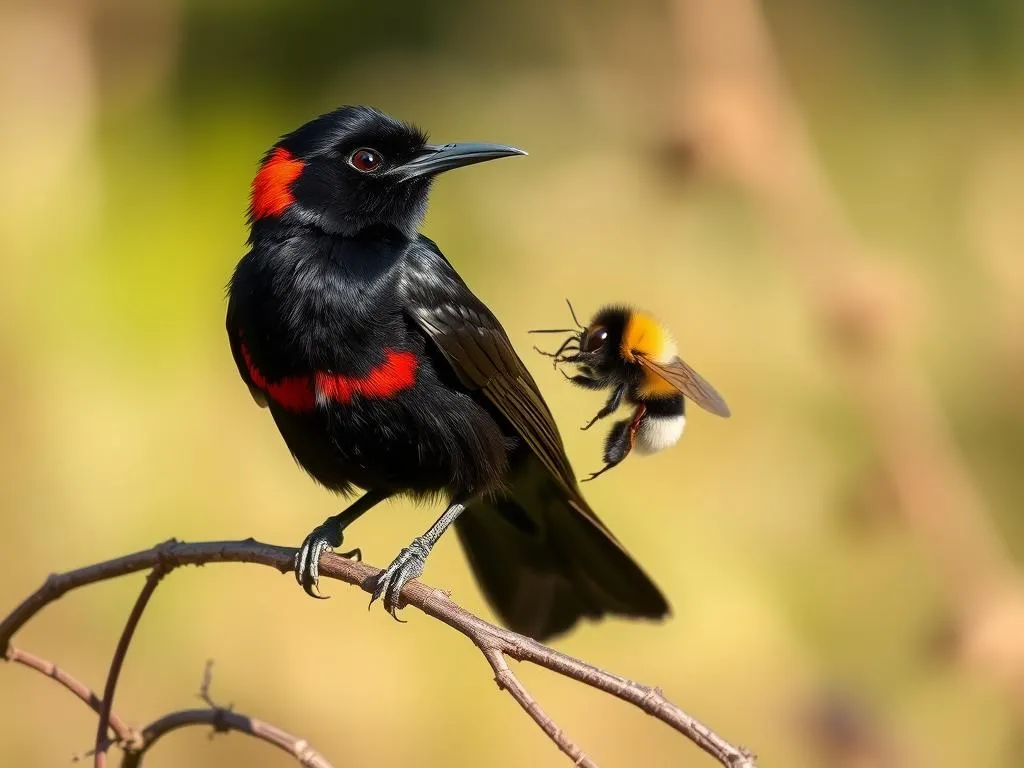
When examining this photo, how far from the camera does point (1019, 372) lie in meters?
5.64

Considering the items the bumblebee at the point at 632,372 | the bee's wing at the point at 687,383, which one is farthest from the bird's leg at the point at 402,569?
the bee's wing at the point at 687,383

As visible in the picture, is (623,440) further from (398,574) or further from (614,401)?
(398,574)

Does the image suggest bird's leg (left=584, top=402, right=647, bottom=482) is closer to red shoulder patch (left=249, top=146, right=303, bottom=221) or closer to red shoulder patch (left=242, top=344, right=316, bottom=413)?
red shoulder patch (left=242, top=344, right=316, bottom=413)

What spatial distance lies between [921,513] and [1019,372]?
2256 mm

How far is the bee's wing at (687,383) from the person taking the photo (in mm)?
3061

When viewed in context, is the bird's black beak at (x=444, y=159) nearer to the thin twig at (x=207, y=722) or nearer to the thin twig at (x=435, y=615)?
the thin twig at (x=435, y=615)

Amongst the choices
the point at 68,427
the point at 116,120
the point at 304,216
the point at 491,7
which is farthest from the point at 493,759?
the point at 491,7

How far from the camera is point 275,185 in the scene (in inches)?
125

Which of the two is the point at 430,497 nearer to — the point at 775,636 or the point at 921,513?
the point at 921,513

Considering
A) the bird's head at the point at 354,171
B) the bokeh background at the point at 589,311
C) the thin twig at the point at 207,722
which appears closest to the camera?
the thin twig at the point at 207,722

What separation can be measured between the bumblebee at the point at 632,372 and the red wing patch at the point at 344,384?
41 cm

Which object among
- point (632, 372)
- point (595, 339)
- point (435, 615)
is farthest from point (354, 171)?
point (435, 615)

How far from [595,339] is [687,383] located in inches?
10.6

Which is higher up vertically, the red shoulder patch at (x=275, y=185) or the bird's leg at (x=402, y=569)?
the red shoulder patch at (x=275, y=185)
